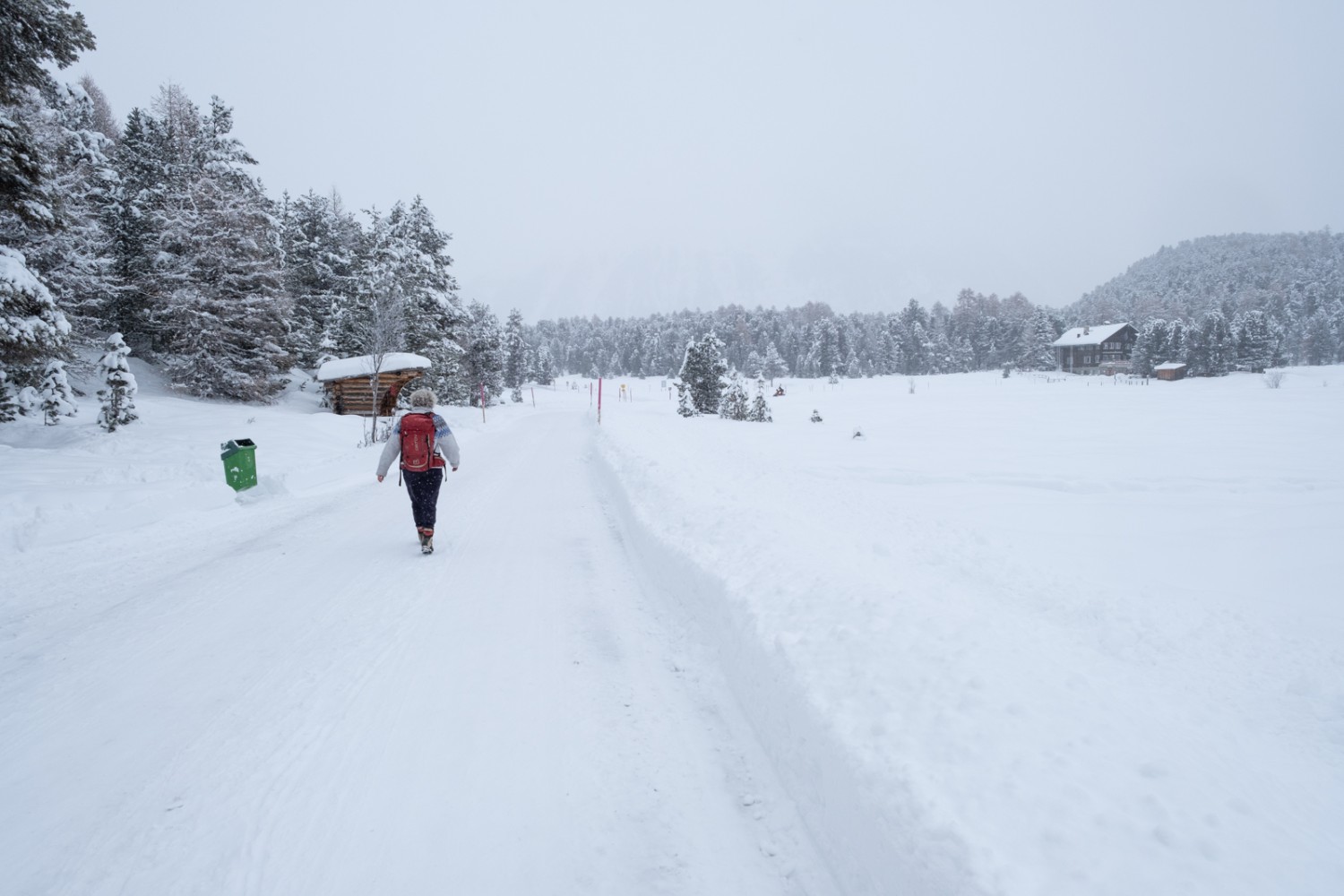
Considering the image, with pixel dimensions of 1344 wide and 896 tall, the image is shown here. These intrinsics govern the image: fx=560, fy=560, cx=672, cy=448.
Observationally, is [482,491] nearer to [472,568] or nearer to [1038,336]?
[472,568]

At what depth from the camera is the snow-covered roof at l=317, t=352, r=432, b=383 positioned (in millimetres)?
22594

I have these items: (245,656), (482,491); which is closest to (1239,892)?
(245,656)

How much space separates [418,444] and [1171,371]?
8296 centimetres

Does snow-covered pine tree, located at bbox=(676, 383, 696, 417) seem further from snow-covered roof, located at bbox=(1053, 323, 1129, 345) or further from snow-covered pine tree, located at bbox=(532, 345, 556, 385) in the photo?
snow-covered roof, located at bbox=(1053, 323, 1129, 345)

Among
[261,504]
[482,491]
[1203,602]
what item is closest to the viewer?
[1203,602]

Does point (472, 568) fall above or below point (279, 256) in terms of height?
below

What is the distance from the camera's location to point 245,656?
13.3 feet

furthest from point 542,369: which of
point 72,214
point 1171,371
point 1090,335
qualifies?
point 1171,371

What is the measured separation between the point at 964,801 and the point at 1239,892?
806mm

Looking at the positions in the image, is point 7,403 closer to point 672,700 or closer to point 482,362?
point 672,700

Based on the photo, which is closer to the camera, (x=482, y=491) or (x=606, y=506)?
(x=606, y=506)

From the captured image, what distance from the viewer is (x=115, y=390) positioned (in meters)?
12.8

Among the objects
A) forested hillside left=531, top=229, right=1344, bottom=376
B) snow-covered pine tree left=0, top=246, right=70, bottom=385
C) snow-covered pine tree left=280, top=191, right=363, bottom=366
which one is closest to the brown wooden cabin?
forested hillside left=531, top=229, right=1344, bottom=376

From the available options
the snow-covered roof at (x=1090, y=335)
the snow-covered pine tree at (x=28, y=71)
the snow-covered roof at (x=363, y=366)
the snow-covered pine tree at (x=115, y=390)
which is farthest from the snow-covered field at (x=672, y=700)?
the snow-covered roof at (x=1090, y=335)
